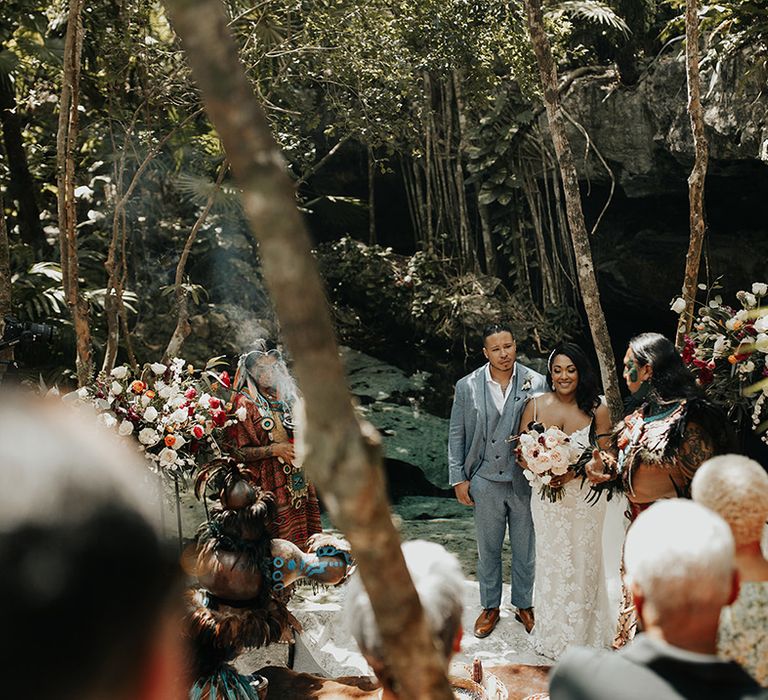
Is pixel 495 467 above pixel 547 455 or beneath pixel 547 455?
beneath

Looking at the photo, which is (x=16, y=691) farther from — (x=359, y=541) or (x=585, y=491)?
(x=585, y=491)

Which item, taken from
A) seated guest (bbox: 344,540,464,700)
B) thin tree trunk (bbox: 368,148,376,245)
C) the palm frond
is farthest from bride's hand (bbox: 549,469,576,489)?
thin tree trunk (bbox: 368,148,376,245)

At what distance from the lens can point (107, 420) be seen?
4160mm

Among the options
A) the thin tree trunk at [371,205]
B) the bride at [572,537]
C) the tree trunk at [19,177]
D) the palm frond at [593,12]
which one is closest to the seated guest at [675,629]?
the bride at [572,537]

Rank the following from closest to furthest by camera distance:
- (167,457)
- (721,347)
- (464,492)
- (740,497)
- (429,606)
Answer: (429,606) → (740,497) → (721,347) → (167,457) → (464,492)

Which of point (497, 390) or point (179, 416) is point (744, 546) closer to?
point (497, 390)

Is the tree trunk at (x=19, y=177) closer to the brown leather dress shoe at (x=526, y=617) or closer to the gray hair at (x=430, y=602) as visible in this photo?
the brown leather dress shoe at (x=526, y=617)

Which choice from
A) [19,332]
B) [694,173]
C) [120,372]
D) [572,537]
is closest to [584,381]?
[572,537]

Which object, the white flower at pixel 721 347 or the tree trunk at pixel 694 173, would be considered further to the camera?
the tree trunk at pixel 694 173

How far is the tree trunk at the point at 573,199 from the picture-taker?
428 centimetres

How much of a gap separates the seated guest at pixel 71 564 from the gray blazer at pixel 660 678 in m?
1.15

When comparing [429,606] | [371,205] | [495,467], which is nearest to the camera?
[429,606]

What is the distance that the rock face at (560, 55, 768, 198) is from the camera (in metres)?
7.16

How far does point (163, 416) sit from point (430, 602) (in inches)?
119
